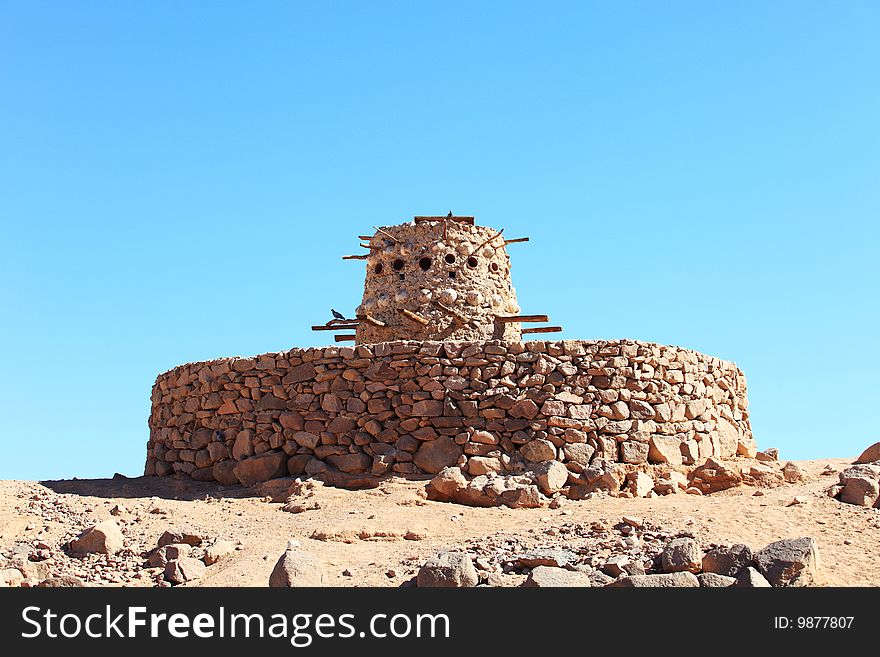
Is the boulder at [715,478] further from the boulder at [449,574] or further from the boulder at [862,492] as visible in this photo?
the boulder at [449,574]

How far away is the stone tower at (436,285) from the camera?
48.4 ft

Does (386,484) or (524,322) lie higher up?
(524,322)

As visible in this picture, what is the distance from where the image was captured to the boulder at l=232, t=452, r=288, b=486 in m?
11.9

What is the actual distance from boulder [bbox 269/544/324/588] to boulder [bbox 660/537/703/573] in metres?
2.72

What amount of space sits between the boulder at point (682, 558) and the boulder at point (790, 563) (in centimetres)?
44

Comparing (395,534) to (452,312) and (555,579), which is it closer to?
(555,579)

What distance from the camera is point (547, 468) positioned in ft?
35.3

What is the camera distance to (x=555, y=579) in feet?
21.4

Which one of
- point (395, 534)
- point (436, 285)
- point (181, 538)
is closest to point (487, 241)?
point (436, 285)

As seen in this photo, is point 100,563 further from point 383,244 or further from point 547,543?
point 383,244
